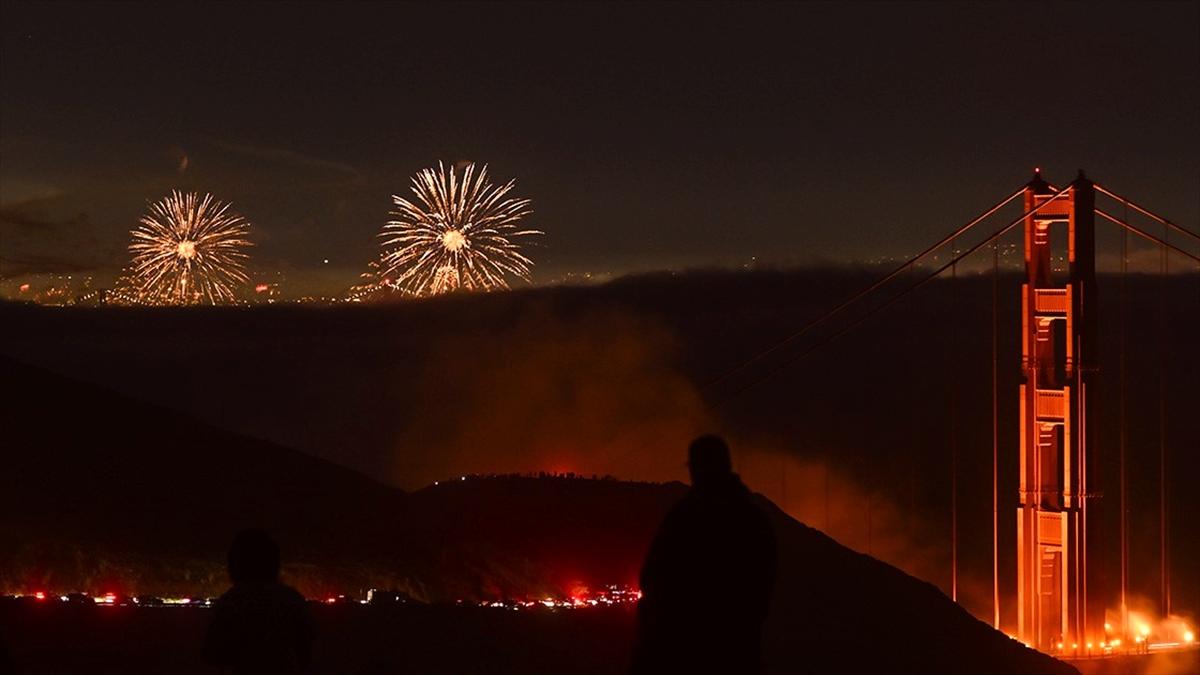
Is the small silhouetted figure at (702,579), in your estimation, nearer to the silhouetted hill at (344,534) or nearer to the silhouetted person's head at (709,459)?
the silhouetted person's head at (709,459)

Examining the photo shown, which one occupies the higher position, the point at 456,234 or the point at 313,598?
the point at 456,234

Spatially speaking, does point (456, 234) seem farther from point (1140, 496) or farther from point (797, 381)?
point (797, 381)

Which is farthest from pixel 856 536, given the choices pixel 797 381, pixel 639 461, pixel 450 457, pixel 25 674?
pixel 25 674

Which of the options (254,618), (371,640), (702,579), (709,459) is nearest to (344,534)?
(371,640)

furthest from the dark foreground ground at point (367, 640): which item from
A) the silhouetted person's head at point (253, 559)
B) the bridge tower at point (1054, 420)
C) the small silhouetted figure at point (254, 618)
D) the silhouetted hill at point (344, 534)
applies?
the bridge tower at point (1054, 420)

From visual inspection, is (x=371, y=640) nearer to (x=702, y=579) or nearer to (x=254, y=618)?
(x=254, y=618)

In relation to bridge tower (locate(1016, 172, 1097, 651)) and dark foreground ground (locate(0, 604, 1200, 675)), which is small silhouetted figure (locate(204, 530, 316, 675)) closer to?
dark foreground ground (locate(0, 604, 1200, 675))
